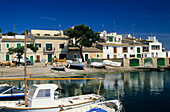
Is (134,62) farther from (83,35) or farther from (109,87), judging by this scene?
(109,87)

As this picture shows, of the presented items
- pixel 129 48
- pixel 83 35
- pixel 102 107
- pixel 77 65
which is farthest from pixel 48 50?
pixel 102 107

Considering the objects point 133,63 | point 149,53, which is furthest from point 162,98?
point 149,53

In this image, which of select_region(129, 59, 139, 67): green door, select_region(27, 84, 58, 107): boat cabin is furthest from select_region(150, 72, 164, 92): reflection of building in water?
select_region(129, 59, 139, 67): green door

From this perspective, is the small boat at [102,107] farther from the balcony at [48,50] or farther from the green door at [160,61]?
the green door at [160,61]

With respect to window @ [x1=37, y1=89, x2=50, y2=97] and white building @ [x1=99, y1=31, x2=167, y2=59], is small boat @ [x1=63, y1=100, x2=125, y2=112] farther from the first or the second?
white building @ [x1=99, y1=31, x2=167, y2=59]

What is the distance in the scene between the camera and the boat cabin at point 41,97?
14.8 m

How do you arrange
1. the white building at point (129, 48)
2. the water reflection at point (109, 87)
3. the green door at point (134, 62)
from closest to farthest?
the water reflection at point (109, 87) → the green door at point (134, 62) → the white building at point (129, 48)

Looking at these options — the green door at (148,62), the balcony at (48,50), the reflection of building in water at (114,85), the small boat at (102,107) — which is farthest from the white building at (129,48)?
the small boat at (102,107)

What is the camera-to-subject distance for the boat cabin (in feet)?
48.6

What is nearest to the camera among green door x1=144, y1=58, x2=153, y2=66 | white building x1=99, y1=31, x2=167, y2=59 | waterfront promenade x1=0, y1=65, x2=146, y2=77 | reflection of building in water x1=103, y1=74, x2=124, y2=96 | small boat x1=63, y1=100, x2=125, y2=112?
small boat x1=63, y1=100, x2=125, y2=112

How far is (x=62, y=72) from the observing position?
4422 cm

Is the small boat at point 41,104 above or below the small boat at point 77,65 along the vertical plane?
below

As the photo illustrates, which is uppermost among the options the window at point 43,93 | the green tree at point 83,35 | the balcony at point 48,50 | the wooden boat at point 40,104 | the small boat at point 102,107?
the green tree at point 83,35

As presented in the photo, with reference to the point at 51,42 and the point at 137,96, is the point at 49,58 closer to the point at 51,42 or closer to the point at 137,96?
the point at 51,42
